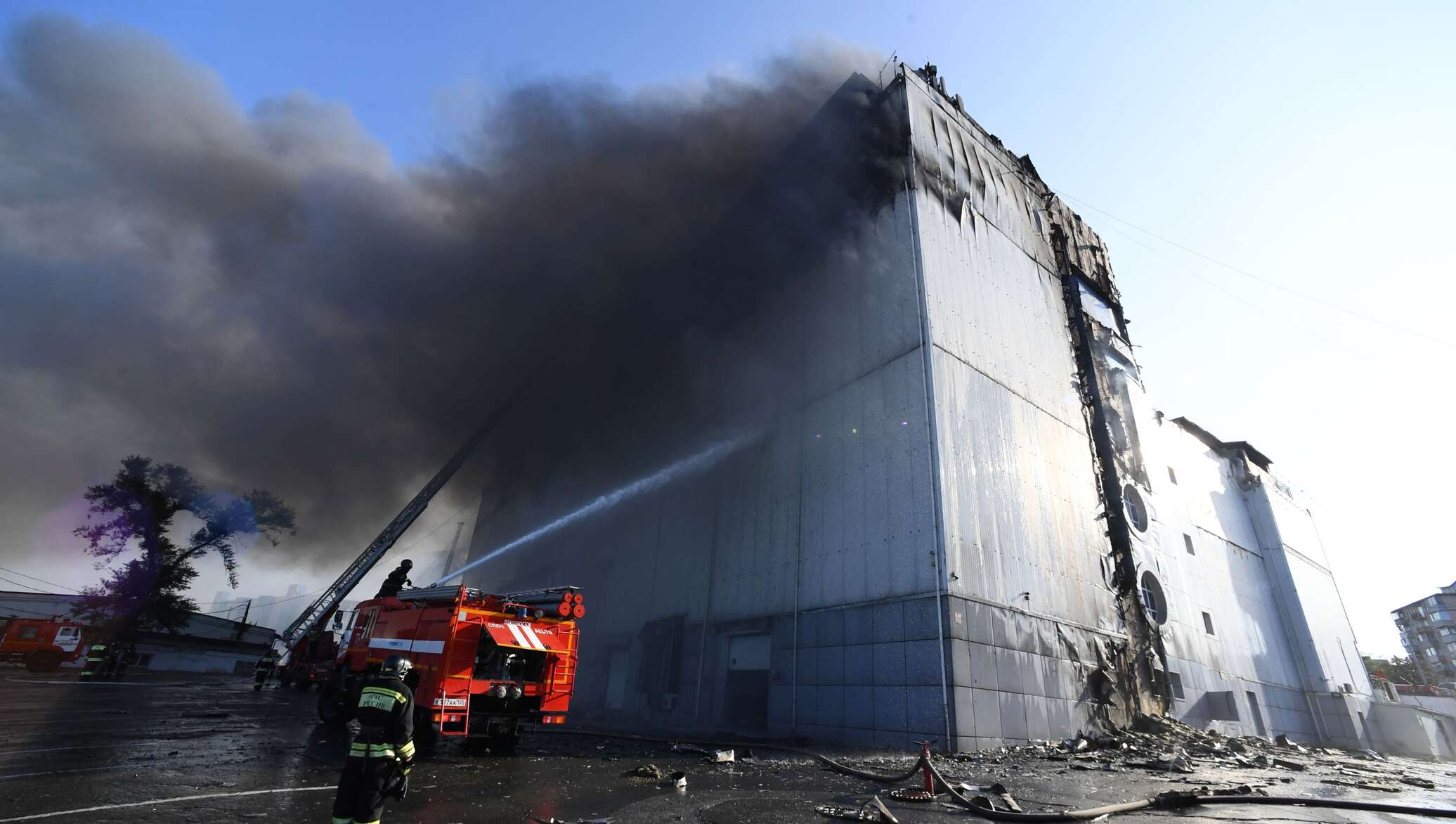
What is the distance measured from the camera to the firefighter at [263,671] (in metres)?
19.0

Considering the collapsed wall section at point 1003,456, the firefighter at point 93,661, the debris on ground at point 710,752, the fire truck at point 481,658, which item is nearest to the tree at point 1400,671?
the collapsed wall section at point 1003,456

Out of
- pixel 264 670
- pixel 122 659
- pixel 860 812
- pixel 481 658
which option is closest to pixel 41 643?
pixel 122 659

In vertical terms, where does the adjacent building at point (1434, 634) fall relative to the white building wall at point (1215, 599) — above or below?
above

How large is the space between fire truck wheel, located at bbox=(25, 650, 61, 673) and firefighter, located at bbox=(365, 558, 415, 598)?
22.5 metres

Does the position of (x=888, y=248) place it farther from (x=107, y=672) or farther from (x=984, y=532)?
(x=107, y=672)

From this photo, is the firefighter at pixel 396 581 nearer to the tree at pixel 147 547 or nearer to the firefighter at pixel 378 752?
the firefighter at pixel 378 752

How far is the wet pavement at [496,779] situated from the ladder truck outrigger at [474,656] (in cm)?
56

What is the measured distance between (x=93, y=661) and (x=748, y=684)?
22.8 meters

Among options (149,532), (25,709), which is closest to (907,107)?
(25,709)

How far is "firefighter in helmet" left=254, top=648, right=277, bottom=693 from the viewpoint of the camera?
62.3ft

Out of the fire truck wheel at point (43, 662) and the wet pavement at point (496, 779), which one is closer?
the wet pavement at point (496, 779)

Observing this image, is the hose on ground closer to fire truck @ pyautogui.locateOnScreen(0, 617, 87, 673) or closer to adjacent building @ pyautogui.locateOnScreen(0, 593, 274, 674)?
fire truck @ pyautogui.locateOnScreen(0, 617, 87, 673)

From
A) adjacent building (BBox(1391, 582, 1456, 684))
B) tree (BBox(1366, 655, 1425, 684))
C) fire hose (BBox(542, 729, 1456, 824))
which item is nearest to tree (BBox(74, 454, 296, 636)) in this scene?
fire hose (BBox(542, 729, 1456, 824))

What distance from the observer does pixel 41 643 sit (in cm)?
2342
